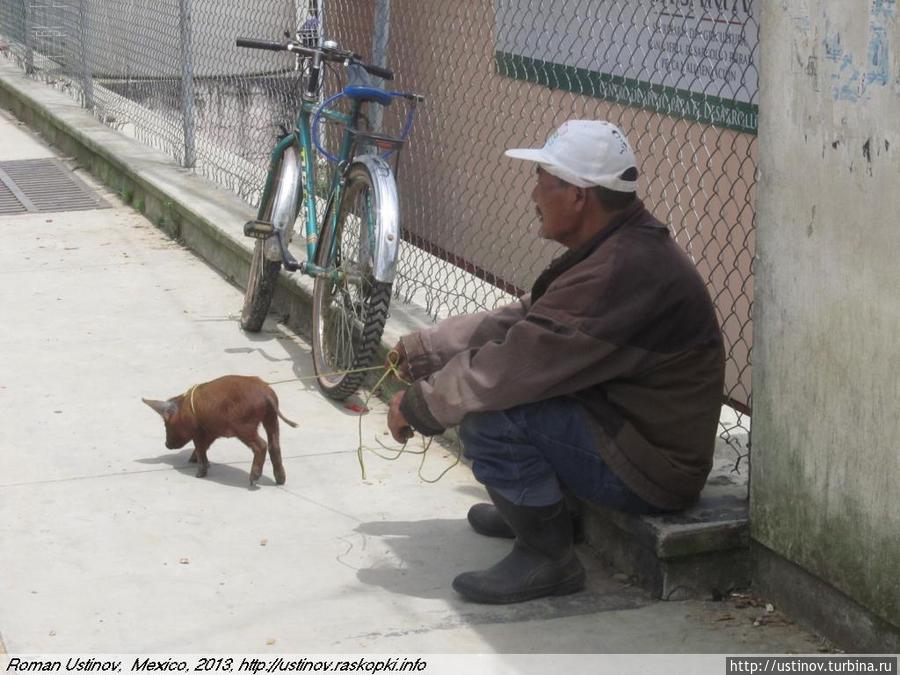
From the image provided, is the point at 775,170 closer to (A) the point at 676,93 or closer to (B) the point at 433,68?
(A) the point at 676,93

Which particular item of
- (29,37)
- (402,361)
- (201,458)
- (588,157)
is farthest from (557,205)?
(29,37)

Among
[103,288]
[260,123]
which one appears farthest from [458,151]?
[103,288]

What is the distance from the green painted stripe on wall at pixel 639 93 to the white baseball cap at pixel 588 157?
4.36 feet

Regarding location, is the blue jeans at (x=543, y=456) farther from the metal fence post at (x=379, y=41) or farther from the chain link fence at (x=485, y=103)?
the metal fence post at (x=379, y=41)

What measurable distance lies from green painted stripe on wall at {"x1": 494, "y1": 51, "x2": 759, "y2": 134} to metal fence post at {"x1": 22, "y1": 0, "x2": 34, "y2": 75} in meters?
7.99

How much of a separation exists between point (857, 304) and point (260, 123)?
18.7ft

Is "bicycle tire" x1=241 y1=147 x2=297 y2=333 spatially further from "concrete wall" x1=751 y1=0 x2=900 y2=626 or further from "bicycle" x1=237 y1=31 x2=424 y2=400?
"concrete wall" x1=751 y1=0 x2=900 y2=626

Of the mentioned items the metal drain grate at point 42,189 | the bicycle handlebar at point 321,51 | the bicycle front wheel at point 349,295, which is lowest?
the metal drain grate at point 42,189

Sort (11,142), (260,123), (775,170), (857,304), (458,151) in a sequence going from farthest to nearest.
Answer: (11,142)
(260,123)
(458,151)
(775,170)
(857,304)

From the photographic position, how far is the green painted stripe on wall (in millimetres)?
5305

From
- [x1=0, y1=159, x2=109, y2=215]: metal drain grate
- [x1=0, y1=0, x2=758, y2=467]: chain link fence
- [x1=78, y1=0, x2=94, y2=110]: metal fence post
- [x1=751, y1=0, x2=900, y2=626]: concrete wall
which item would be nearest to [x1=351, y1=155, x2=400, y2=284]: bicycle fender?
[x1=0, y1=0, x2=758, y2=467]: chain link fence

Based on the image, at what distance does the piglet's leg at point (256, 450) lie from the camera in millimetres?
4723

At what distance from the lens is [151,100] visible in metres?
10.4

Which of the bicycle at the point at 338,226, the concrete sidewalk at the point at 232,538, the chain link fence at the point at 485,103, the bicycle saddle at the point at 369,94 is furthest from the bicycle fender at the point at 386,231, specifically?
the concrete sidewalk at the point at 232,538
